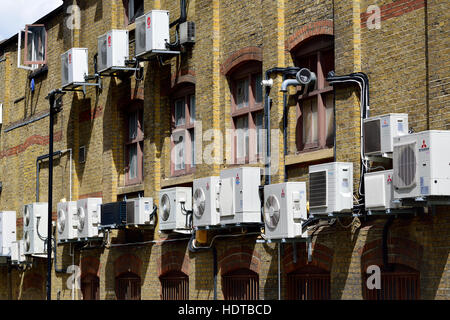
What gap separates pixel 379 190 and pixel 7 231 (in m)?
17.3

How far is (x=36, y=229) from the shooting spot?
87.1ft

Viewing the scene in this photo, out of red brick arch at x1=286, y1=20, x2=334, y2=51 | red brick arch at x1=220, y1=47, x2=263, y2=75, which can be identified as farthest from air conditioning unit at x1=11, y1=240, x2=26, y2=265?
red brick arch at x1=286, y1=20, x2=334, y2=51

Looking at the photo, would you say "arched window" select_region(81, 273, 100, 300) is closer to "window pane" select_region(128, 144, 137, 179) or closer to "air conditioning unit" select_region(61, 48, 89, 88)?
"window pane" select_region(128, 144, 137, 179)

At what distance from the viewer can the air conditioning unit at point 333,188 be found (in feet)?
50.0

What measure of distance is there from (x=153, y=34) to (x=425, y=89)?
8.26 meters

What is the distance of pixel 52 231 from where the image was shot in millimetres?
26750

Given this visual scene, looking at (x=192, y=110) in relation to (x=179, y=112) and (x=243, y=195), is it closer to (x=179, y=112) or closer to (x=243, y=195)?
(x=179, y=112)

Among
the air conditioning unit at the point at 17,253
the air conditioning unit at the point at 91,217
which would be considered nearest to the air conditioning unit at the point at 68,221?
the air conditioning unit at the point at 91,217

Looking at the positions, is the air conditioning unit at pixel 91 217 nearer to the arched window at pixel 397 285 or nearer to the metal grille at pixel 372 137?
the arched window at pixel 397 285

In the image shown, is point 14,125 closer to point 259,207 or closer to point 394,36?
point 259,207

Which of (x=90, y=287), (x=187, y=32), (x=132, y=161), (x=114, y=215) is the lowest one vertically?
(x=90, y=287)

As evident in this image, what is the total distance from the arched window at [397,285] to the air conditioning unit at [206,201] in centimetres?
420

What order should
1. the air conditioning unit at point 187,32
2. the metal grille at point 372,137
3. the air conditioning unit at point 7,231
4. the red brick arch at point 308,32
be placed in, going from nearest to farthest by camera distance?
the metal grille at point 372,137, the red brick arch at point 308,32, the air conditioning unit at point 187,32, the air conditioning unit at point 7,231

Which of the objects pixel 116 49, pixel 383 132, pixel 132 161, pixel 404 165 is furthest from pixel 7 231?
pixel 404 165
